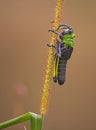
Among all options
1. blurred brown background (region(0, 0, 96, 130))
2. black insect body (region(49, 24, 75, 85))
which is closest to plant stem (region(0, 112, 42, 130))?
black insect body (region(49, 24, 75, 85))

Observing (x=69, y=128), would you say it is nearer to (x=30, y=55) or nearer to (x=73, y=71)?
(x=73, y=71)

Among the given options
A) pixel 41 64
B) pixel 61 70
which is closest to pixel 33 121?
pixel 61 70

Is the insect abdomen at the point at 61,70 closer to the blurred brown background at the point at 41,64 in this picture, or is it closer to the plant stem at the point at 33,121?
the plant stem at the point at 33,121

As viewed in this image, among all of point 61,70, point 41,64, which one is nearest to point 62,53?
point 61,70

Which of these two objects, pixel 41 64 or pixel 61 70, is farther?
pixel 41 64

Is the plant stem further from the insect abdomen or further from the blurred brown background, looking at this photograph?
the blurred brown background

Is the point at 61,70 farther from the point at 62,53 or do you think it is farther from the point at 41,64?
the point at 41,64

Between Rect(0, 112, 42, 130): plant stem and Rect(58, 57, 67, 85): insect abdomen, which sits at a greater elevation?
Rect(58, 57, 67, 85): insect abdomen

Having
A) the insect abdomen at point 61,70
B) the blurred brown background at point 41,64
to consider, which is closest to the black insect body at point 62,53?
the insect abdomen at point 61,70

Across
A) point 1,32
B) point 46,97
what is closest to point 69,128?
point 1,32
